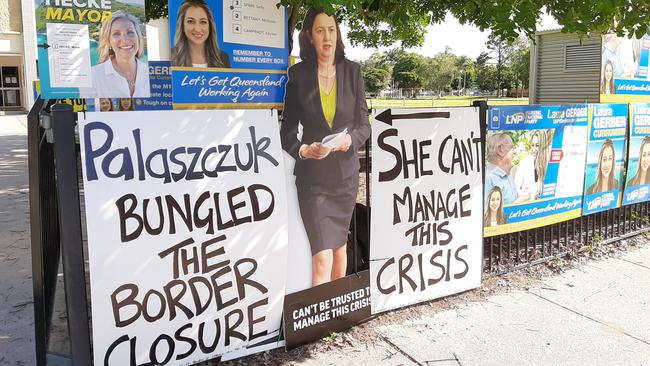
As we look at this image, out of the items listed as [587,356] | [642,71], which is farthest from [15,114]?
[587,356]

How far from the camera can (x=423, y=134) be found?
4332mm

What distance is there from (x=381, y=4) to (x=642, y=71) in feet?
24.7

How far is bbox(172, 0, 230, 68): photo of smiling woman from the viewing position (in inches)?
142

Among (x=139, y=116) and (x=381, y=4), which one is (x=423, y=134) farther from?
(x=139, y=116)

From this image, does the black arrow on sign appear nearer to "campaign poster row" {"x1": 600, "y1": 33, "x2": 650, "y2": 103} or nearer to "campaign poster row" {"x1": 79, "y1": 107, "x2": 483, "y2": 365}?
"campaign poster row" {"x1": 79, "y1": 107, "x2": 483, "y2": 365}

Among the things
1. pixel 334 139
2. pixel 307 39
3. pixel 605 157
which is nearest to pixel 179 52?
pixel 307 39

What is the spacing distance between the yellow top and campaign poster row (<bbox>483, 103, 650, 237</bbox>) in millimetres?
1789

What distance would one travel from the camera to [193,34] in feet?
11.9

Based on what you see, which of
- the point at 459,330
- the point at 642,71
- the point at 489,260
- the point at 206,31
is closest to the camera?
the point at 206,31

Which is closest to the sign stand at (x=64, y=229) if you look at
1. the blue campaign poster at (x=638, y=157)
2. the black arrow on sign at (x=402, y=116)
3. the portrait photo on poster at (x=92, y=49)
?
the portrait photo on poster at (x=92, y=49)

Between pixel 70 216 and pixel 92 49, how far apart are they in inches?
46.1

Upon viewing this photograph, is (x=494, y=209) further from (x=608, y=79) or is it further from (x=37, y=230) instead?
(x=608, y=79)

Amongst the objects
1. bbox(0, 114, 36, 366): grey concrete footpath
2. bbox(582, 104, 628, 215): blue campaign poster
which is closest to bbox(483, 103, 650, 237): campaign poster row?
bbox(582, 104, 628, 215): blue campaign poster

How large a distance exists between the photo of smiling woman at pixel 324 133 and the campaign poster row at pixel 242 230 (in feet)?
0.06
